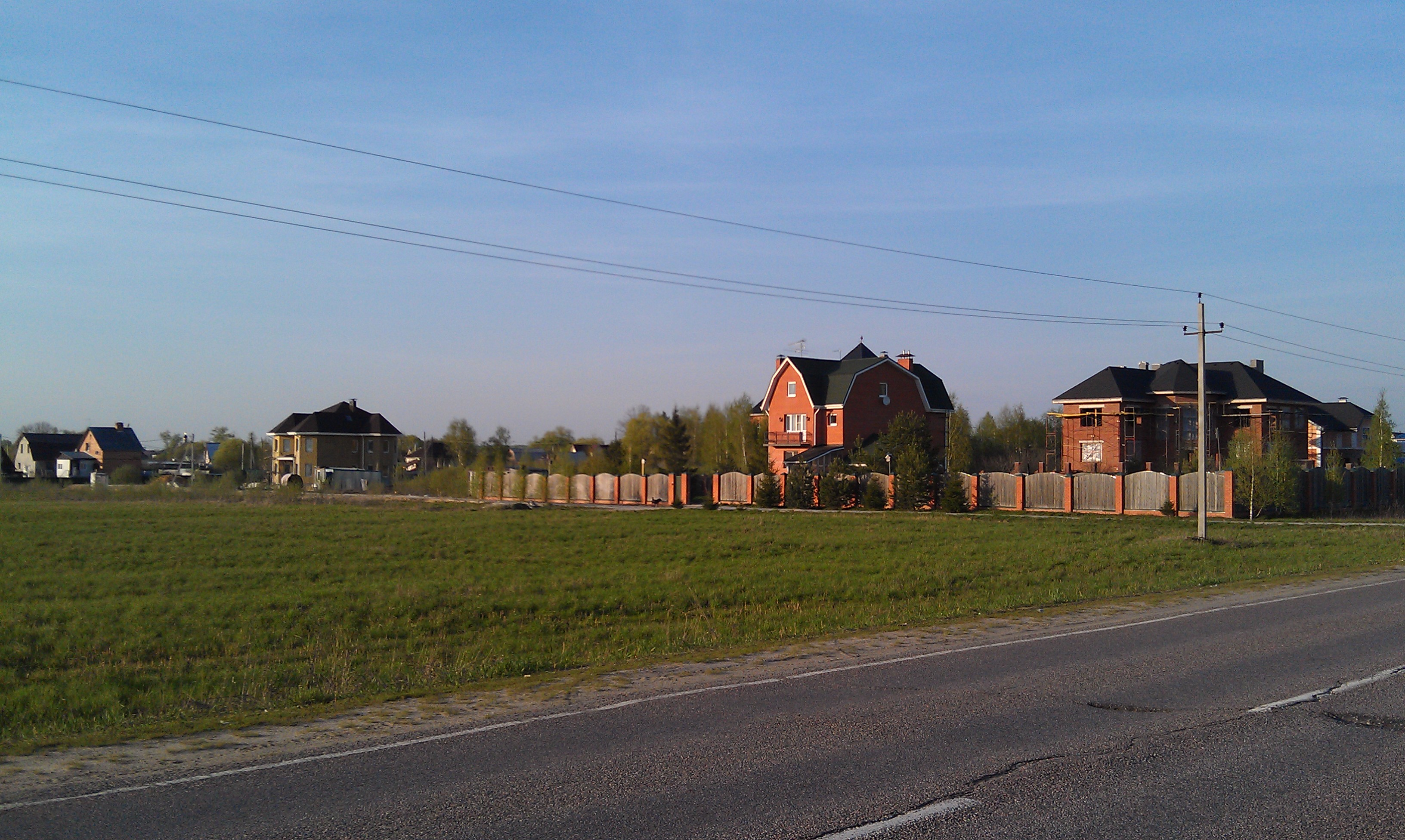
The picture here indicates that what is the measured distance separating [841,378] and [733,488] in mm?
14361

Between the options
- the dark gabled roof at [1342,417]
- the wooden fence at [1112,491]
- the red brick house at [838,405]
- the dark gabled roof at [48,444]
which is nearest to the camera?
the wooden fence at [1112,491]

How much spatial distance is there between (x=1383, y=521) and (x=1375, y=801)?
4233cm

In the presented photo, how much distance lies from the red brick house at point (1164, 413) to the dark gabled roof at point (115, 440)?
387 ft

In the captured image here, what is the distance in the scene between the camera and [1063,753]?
286 inches

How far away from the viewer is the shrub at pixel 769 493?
5791 centimetres

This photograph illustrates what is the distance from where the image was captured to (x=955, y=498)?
49.9m

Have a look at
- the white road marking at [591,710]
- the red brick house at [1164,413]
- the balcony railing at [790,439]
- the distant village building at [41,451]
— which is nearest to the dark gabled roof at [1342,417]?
the red brick house at [1164,413]

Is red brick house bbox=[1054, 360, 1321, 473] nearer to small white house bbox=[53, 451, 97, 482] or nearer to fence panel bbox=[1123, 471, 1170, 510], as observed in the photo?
fence panel bbox=[1123, 471, 1170, 510]

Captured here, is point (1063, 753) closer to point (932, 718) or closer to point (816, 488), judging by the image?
point (932, 718)

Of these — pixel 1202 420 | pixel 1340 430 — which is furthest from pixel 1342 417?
pixel 1202 420

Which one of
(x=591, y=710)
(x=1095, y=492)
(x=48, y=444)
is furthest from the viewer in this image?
(x=48, y=444)

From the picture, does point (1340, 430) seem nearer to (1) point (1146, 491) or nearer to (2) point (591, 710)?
(1) point (1146, 491)

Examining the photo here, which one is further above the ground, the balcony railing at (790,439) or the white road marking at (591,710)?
the balcony railing at (790,439)

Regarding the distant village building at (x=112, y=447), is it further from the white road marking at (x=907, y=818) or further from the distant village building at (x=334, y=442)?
the white road marking at (x=907, y=818)
